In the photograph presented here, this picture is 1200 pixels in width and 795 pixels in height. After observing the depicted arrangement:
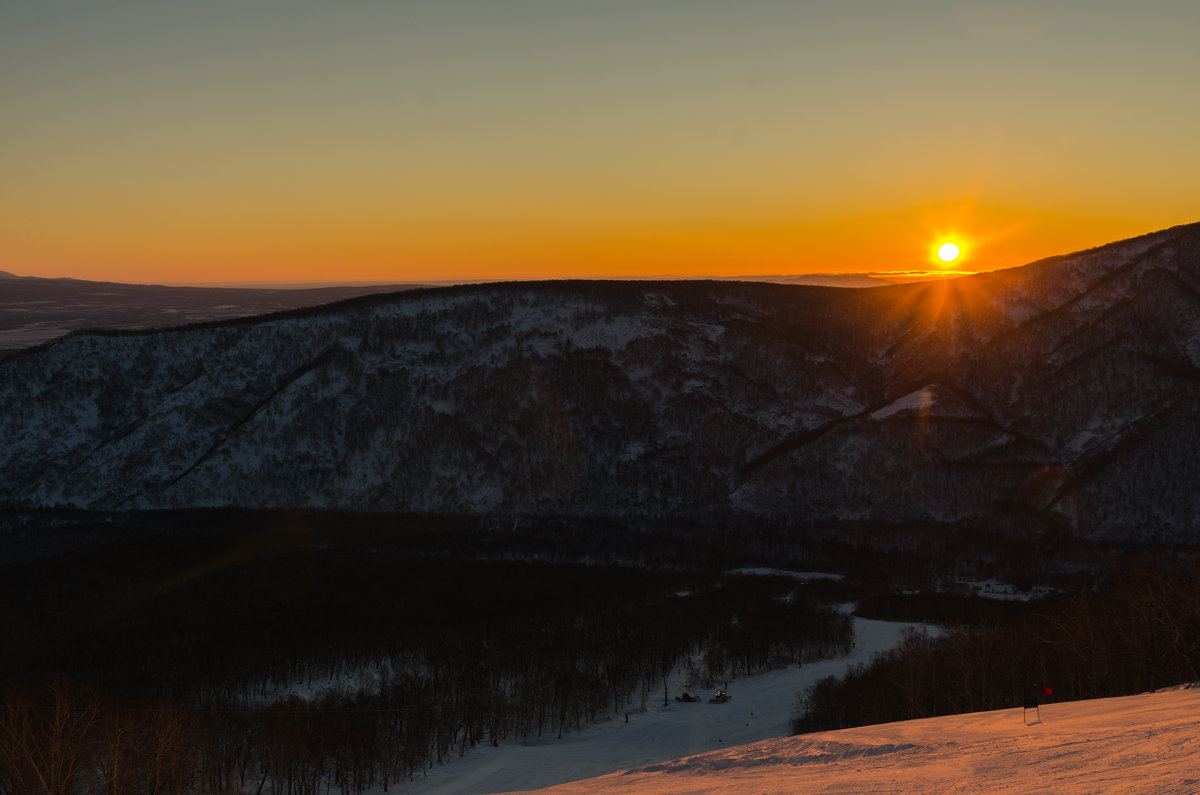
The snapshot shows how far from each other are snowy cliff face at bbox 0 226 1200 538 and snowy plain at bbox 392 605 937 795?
55.6 m

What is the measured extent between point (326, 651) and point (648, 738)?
2783 cm

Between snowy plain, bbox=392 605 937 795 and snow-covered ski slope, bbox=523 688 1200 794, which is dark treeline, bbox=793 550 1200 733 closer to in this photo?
snowy plain, bbox=392 605 937 795

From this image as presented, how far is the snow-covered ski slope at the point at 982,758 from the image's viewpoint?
1891cm

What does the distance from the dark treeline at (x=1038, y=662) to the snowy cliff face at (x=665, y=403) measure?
52.7 m

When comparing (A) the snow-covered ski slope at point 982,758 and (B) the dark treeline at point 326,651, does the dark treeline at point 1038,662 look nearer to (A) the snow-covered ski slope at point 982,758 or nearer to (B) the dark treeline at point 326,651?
(A) the snow-covered ski slope at point 982,758

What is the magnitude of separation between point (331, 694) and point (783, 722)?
29065 millimetres

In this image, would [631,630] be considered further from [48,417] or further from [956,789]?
[48,417]

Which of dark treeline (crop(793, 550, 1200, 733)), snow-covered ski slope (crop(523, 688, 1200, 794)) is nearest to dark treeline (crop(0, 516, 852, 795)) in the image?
dark treeline (crop(793, 550, 1200, 733))

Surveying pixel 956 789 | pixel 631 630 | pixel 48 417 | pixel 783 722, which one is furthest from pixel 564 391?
pixel 956 789

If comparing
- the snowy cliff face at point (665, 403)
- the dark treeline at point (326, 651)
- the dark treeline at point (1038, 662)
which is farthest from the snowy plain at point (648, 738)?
the snowy cliff face at point (665, 403)

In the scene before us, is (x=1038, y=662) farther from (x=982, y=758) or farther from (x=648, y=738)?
(x=982, y=758)

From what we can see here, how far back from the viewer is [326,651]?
241 feet

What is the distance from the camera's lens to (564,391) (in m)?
138

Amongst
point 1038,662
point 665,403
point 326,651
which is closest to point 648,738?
point 1038,662
